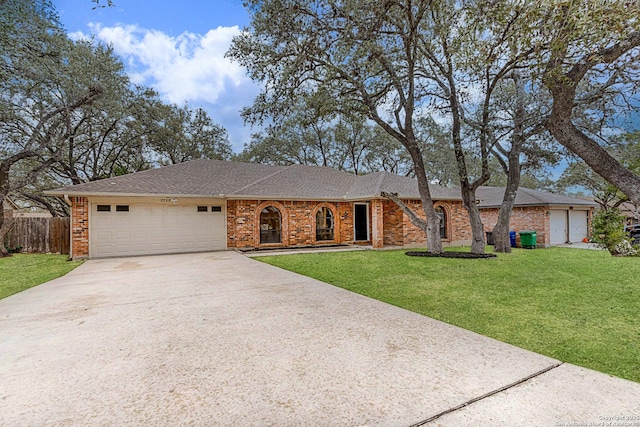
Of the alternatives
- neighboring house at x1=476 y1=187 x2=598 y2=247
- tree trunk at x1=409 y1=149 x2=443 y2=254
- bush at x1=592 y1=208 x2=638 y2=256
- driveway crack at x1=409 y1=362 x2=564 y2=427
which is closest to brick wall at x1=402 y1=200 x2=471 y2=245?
neighboring house at x1=476 y1=187 x2=598 y2=247

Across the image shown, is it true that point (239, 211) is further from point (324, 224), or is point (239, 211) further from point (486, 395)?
point (486, 395)

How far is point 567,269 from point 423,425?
9.03m

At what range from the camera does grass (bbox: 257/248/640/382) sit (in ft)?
11.5

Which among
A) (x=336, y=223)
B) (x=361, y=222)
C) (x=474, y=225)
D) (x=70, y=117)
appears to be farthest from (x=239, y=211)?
(x=474, y=225)

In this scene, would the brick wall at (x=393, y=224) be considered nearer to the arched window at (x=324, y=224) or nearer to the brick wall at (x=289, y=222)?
the brick wall at (x=289, y=222)

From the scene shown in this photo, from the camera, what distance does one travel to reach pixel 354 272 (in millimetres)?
8414

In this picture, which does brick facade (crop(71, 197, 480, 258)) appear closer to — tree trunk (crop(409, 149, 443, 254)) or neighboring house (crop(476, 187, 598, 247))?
neighboring house (crop(476, 187, 598, 247))

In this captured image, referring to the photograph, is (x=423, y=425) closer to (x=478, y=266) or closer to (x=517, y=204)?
(x=478, y=266)

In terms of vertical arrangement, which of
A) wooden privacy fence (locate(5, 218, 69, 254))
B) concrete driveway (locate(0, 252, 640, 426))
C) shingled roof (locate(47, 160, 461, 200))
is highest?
shingled roof (locate(47, 160, 461, 200))

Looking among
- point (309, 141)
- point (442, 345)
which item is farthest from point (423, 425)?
point (309, 141)

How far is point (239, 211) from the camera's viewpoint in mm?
13547

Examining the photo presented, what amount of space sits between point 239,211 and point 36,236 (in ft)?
31.3

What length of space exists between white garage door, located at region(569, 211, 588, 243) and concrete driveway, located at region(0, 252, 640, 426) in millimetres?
18710

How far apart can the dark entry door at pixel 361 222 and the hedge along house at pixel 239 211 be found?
53 millimetres
